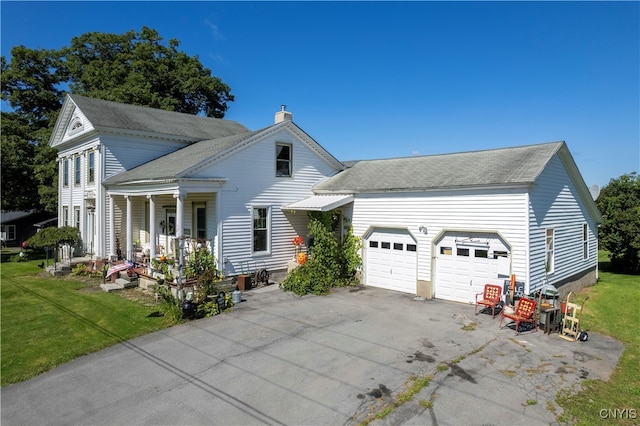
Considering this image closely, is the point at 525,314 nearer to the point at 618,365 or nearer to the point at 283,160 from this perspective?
the point at 618,365

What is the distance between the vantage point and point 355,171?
19359 mm

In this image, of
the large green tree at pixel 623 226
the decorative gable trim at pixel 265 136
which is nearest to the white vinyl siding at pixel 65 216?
the decorative gable trim at pixel 265 136

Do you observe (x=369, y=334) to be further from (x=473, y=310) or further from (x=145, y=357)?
(x=145, y=357)

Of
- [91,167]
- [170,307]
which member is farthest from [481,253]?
[91,167]

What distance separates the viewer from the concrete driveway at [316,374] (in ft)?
21.9

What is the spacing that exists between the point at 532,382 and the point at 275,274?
37.3 ft

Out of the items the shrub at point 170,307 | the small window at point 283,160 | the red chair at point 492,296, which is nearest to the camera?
the red chair at point 492,296

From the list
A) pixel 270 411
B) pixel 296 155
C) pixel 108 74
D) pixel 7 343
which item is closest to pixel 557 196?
pixel 296 155

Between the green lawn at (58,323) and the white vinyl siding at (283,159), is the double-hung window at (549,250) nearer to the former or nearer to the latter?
the white vinyl siding at (283,159)

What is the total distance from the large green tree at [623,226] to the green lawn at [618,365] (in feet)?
16.1

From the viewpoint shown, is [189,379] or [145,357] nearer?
[189,379]

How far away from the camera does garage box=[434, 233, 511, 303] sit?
12.7 meters

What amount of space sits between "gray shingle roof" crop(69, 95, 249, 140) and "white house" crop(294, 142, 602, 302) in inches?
433

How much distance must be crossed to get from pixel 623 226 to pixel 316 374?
22374 mm
